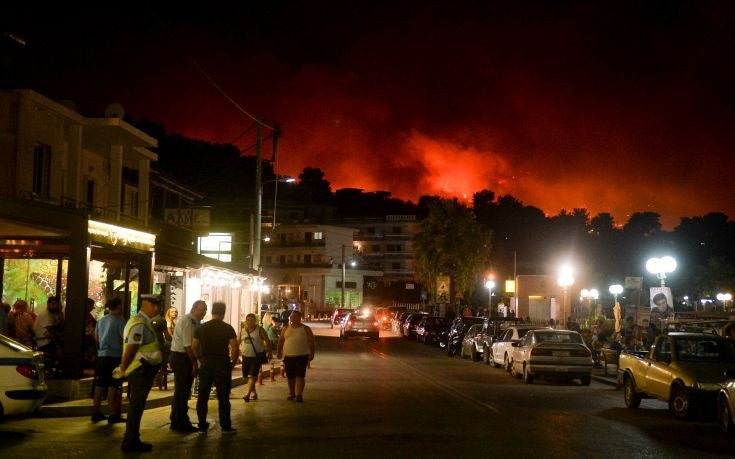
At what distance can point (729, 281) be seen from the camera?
81312 mm

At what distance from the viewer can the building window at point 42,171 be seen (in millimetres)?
23312

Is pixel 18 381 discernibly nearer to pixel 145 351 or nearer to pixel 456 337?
pixel 145 351

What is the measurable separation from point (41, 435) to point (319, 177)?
367 feet

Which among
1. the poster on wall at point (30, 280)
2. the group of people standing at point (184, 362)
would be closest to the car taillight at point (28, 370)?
the group of people standing at point (184, 362)

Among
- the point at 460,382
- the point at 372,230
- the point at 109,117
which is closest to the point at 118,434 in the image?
the point at 460,382

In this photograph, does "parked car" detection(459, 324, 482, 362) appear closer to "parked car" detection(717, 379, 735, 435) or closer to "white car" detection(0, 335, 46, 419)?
"parked car" detection(717, 379, 735, 435)

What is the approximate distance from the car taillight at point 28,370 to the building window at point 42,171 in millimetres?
12001

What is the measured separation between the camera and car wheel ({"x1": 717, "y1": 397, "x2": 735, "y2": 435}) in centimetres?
1323

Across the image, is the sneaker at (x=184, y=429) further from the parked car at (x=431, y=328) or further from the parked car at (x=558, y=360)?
the parked car at (x=431, y=328)

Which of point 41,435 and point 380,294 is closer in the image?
point 41,435

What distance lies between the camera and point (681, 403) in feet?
50.1

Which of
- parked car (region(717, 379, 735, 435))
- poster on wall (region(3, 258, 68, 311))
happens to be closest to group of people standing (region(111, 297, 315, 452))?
parked car (region(717, 379, 735, 435))

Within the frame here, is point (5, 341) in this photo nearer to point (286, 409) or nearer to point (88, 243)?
point (88, 243)

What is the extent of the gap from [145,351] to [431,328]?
3690cm
